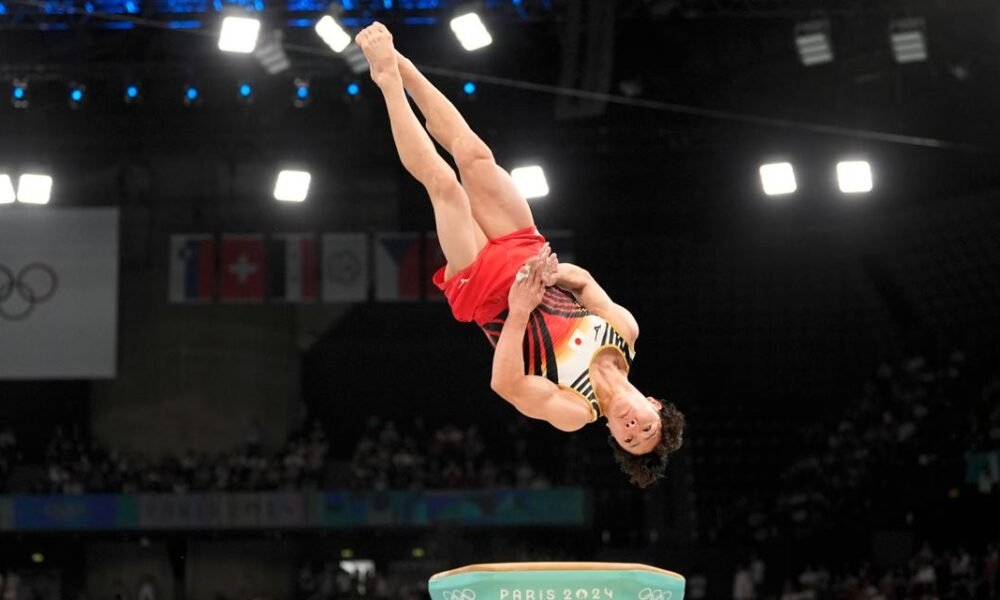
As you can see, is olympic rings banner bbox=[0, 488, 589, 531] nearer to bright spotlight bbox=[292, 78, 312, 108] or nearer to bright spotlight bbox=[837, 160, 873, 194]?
bright spotlight bbox=[292, 78, 312, 108]

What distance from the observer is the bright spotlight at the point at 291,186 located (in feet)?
47.1

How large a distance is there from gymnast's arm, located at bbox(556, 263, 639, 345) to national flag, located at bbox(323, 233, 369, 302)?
12709mm

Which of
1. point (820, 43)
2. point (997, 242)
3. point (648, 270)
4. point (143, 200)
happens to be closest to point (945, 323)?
point (997, 242)

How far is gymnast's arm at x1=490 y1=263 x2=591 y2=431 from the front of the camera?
5652 millimetres

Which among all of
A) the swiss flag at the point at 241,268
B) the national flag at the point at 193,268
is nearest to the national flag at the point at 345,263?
the swiss flag at the point at 241,268

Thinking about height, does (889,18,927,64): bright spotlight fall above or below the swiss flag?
above

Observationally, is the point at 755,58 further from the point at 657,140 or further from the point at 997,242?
the point at 997,242

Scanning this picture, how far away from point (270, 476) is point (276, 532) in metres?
1.39

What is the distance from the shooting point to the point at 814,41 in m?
14.3

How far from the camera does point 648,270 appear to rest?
23.8 metres

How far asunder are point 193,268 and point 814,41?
9.81m

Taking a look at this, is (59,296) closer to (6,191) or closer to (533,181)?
(6,191)

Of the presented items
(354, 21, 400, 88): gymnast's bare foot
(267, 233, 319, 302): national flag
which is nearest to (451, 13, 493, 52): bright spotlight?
(354, 21, 400, 88): gymnast's bare foot

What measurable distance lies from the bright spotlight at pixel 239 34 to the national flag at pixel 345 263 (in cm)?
745
